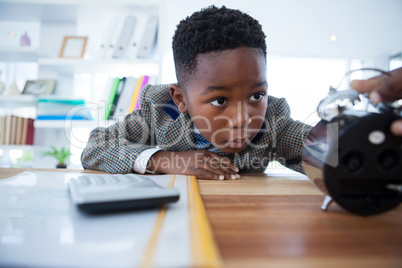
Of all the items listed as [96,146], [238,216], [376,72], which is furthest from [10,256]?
[96,146]

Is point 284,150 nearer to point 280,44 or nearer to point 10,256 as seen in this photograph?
point 10,256

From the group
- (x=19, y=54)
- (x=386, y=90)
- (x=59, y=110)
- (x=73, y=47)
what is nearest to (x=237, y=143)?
(x=386, y=90)

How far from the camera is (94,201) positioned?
0.88 feet

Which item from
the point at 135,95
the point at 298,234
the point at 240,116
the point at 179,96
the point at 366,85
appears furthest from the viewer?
the point at 135,95

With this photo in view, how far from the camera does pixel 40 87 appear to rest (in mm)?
1705

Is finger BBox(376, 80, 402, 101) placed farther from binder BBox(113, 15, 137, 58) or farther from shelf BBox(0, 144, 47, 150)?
shelf BBox(0, 144, 47, 150)

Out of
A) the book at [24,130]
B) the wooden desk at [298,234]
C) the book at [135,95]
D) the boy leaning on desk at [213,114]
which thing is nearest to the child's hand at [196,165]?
the boy leaning on desk at [213,114]

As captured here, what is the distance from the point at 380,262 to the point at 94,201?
25cm

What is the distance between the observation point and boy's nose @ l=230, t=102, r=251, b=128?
57 cm

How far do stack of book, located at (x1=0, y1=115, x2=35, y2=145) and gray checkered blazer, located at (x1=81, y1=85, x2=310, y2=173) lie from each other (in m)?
1.03

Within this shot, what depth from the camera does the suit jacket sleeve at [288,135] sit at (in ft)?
2.72

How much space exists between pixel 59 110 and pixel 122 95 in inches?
16.7

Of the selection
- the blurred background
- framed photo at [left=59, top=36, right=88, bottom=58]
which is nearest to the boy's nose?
the blurred background

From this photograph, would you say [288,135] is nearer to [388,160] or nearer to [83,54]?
[388,160]
